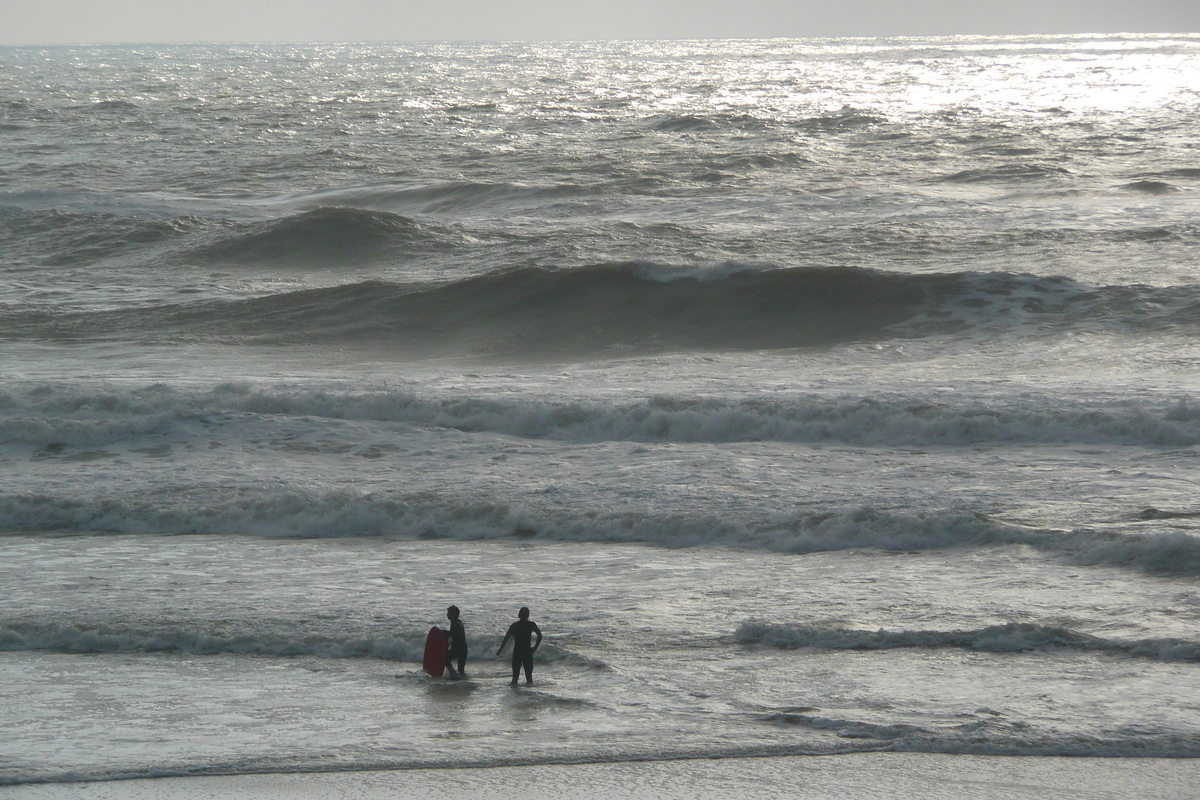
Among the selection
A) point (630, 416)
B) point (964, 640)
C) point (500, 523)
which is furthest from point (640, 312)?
point (964, 640)

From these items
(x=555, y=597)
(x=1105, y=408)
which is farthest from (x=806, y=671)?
(x=1105, y=408)

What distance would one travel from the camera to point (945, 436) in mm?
13828

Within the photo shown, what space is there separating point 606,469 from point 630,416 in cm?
162

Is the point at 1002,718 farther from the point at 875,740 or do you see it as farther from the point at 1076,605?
the point at 1076,605

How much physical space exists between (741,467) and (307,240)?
730 inches

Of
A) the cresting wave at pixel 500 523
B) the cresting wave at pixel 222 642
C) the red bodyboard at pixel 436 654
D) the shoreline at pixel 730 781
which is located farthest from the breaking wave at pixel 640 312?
the shoreline at pixel 730 781

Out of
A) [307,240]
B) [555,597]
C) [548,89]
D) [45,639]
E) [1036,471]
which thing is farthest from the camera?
[548,89]

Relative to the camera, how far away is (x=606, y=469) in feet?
42.7

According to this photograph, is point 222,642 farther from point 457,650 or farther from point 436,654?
point 457,650

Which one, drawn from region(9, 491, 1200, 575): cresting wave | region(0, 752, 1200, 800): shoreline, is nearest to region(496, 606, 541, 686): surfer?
region(0, 752, 1200, 800): shoreline

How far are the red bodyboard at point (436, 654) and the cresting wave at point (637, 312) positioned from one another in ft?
38.0

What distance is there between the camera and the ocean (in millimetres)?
7477

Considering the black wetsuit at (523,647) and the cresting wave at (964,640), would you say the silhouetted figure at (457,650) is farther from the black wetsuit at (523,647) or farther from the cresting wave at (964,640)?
the cresting wave at (964,640)

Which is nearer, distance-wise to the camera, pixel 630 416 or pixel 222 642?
pixel 222 642
